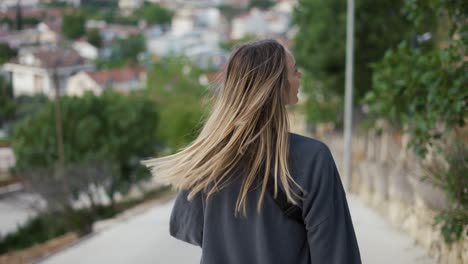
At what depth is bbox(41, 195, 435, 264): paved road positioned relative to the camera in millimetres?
6137

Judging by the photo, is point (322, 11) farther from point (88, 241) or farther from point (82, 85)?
point (82, 85)

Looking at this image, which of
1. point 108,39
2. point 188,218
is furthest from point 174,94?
point 188,218

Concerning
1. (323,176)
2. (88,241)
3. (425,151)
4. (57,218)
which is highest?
(323,176)

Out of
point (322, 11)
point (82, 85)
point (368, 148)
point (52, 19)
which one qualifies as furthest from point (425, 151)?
point (52, 19)

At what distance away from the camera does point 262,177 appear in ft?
6.31

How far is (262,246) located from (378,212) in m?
7.27

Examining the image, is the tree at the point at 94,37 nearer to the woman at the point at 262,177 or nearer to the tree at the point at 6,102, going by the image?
the tree at the point at 6,102

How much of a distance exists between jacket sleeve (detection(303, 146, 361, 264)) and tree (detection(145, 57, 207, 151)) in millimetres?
34712

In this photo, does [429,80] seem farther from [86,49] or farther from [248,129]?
[86,49]

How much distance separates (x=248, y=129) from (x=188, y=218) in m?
0.36

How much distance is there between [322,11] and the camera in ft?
61.2

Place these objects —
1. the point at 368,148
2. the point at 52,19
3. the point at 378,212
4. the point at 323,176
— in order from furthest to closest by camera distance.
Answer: the point at 52,19 < the point at 368,148 < the point at 378,212 < the point at 323,176

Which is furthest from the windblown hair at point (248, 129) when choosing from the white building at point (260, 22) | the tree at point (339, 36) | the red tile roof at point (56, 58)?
the white building at point (260, 22)

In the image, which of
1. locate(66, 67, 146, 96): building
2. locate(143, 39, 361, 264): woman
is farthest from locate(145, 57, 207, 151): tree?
locate(143, 39, 361, 264): woman
